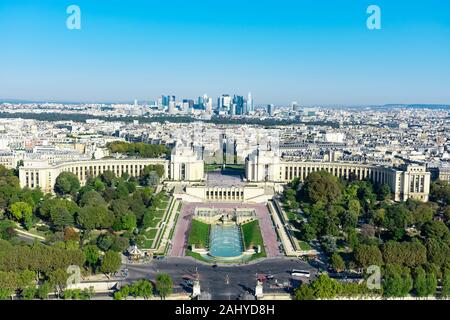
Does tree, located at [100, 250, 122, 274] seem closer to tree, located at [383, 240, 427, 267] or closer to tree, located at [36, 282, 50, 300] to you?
tree, located at [36, 282, 50, 300]

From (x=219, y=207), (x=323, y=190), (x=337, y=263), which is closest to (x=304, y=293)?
(x=337, y=263)

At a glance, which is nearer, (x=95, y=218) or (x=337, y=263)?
(x=337, y=263)

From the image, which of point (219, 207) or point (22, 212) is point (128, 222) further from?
point (219, 207)

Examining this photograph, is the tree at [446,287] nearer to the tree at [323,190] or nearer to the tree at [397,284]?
the tree at [397,284]

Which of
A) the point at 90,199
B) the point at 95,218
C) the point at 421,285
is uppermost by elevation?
the point at 90,199

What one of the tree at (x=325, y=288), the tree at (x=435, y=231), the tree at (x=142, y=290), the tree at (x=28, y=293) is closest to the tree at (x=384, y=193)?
the tree at (x=435, y=231)
